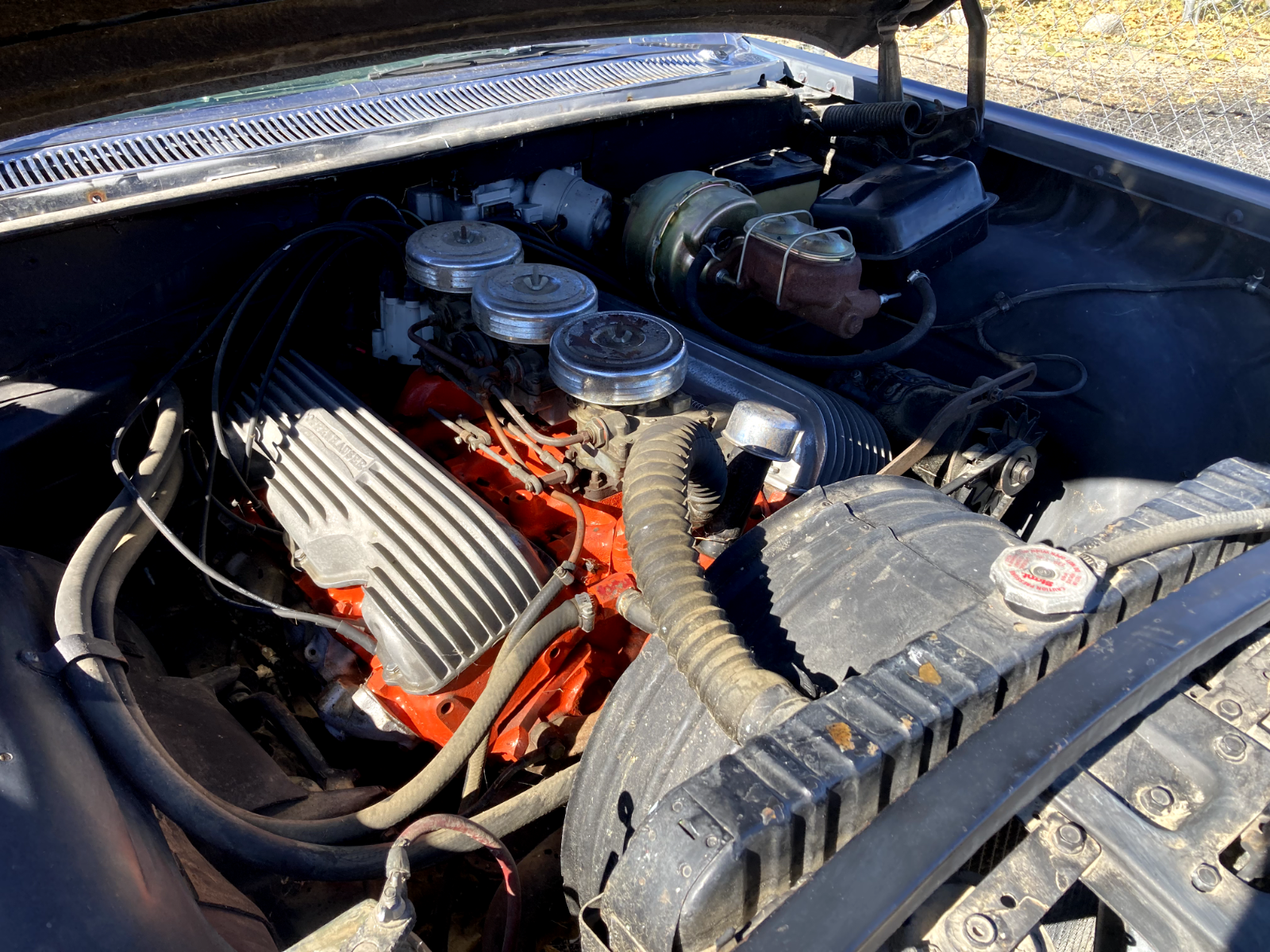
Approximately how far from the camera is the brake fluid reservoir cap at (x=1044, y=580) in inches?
35.2

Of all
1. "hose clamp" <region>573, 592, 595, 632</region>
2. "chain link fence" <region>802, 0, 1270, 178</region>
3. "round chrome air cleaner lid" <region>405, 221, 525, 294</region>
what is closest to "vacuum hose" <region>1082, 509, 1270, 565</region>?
"hose clamp" <region>573, 592, 595, 632</region>

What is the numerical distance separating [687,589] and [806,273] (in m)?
0.97

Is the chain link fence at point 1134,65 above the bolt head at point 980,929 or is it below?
below

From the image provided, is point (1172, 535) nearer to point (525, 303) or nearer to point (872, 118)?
point (525, 303)

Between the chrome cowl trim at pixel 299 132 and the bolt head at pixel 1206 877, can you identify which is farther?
the chrome cowl trim at pixel 299 132

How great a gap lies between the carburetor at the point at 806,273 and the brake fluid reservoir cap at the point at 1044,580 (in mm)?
1028

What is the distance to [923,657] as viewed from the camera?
875 millimetres

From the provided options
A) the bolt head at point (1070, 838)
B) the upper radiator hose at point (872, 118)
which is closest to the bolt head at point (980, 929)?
the bolt head at point (1070, 838)

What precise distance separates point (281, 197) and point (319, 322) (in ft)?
1.05

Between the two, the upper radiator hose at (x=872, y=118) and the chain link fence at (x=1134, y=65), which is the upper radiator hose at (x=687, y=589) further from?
the chain link fence at (x=1134, y=65)

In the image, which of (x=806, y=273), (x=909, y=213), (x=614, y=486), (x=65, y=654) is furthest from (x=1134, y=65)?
(x=65, y=654)

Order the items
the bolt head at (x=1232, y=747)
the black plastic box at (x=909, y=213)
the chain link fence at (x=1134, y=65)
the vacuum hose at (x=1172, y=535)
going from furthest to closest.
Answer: the chain link fence at (x=1134, y=65) → the black plastic box at (x=909, y=213) → the vacuum hose at (x=1172, y=535) → the bolt head at (x=1232, y=747)

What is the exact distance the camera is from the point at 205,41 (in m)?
1.00

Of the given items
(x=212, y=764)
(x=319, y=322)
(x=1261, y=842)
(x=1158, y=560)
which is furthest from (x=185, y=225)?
(x=1261, y=842)
